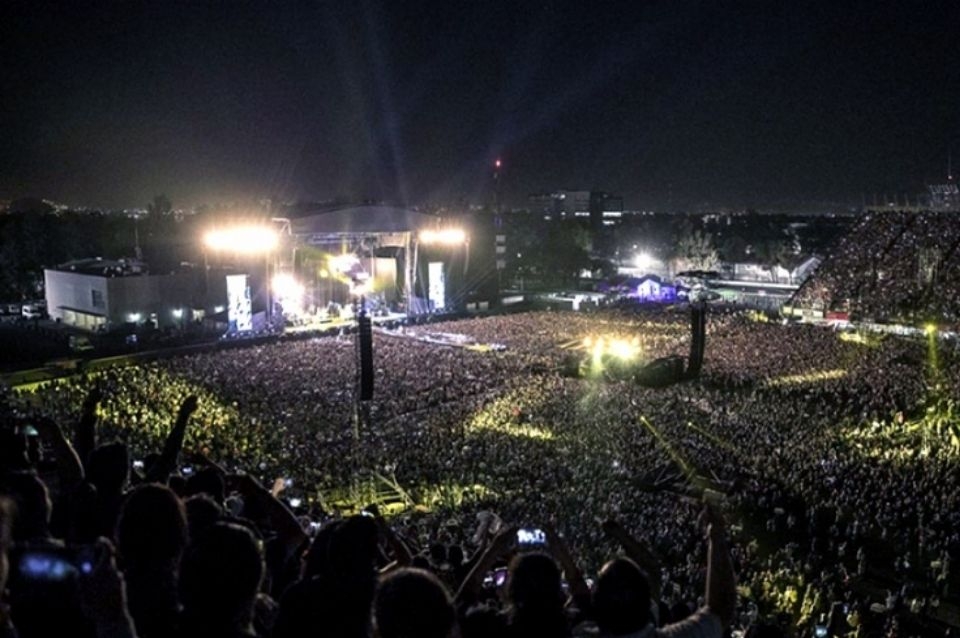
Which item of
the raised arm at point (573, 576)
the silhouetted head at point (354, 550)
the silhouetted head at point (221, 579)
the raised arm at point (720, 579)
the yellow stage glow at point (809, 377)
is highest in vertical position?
the silhouetted head at point (221, 579)

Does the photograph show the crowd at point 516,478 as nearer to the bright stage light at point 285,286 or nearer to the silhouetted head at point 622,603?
the silhouetted head at point 622,603

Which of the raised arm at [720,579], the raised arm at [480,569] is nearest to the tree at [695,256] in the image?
the raised arm at [480,569]

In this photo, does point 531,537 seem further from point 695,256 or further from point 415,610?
point 695,256

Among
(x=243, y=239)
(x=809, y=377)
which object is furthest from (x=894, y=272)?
(x=243, y=239)

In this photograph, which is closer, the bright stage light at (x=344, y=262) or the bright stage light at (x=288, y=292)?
the bright stage light at (x=288, y=292)

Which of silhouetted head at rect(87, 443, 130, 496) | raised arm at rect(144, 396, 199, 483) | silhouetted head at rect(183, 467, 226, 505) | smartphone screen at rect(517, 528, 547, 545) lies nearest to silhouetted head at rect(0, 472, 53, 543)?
silhouetted head at rect(87, 443, 130, 496)

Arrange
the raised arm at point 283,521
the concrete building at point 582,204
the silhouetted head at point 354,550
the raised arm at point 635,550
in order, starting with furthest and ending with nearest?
the concrete building at point 582,204, the raised arm at point 283,521, the raised arm at point 635,550, the silhouetted head at point 354,550

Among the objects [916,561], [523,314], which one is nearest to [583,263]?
[523,314]
